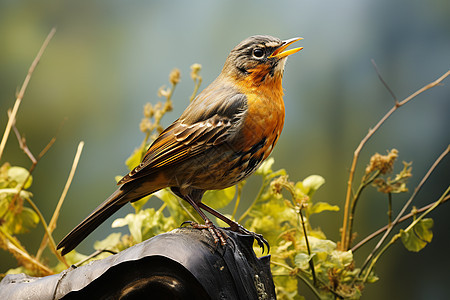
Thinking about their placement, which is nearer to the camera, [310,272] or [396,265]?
[310,272]

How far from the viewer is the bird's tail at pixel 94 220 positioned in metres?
1.19

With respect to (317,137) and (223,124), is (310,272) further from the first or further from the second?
(317,137)

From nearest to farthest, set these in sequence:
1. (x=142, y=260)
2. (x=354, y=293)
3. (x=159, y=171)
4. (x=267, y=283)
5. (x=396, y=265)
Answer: (x=142, y=260), (x=267, y=283), (x=159, y=171), (x=354, y=293), (x=396, y=265)

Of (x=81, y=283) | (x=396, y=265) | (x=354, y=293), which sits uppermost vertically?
(x=81, y=283)

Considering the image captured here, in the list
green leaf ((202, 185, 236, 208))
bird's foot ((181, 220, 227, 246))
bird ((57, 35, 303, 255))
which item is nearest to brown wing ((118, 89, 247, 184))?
bird ((57, 35, 303, 255))

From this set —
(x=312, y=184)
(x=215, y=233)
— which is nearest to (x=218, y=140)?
(x=215, y=233)

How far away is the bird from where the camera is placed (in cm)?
118

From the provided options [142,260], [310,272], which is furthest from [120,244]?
[142,260]

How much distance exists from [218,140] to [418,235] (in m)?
0.68

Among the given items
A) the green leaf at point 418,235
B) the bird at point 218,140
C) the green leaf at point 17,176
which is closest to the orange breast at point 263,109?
the bird at point 218,140

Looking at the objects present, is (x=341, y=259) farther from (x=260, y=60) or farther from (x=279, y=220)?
(x=260, y=60)

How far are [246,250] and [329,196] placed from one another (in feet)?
4.12

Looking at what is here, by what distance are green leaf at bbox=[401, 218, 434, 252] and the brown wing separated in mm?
618

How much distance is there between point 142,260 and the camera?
91 cm
